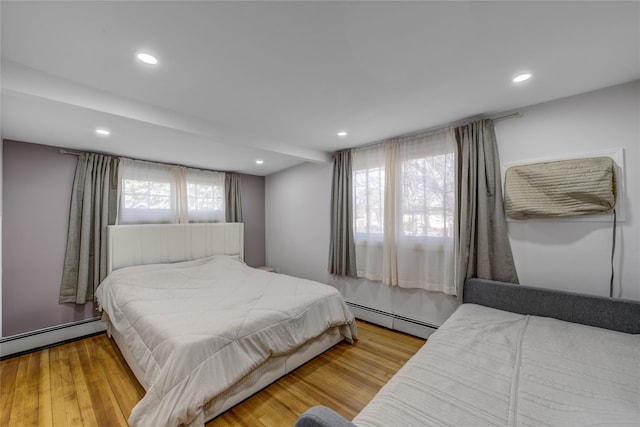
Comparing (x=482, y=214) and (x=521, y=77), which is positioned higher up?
(x=521, y=77)

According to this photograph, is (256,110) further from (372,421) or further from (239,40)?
(372,421)

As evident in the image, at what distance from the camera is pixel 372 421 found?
99cm

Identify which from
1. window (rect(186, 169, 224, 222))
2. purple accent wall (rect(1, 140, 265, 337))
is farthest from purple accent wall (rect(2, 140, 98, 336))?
window (rect(186, 169, 224, 222))

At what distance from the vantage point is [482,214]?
237 cm

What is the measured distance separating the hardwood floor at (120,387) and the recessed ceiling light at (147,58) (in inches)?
94.8

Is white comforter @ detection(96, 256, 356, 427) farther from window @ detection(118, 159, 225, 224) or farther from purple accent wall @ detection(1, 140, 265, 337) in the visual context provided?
window @ detection(118, 159, 225, 224)

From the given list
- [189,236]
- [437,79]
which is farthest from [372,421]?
[189,236]

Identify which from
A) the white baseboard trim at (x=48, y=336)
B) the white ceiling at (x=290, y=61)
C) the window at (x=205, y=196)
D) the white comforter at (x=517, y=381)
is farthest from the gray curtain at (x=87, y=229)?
the white comforter at (x=517, y=381)

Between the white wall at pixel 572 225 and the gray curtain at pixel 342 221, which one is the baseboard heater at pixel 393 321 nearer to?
the white wall at pixel 572 225

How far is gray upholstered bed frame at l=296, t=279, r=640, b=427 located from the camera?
5.59ft

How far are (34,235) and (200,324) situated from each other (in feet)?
8.45

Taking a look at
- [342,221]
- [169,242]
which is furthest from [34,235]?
[342,221]

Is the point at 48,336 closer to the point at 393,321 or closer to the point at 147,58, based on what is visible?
the point at 147,58

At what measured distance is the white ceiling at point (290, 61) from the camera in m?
1.19
